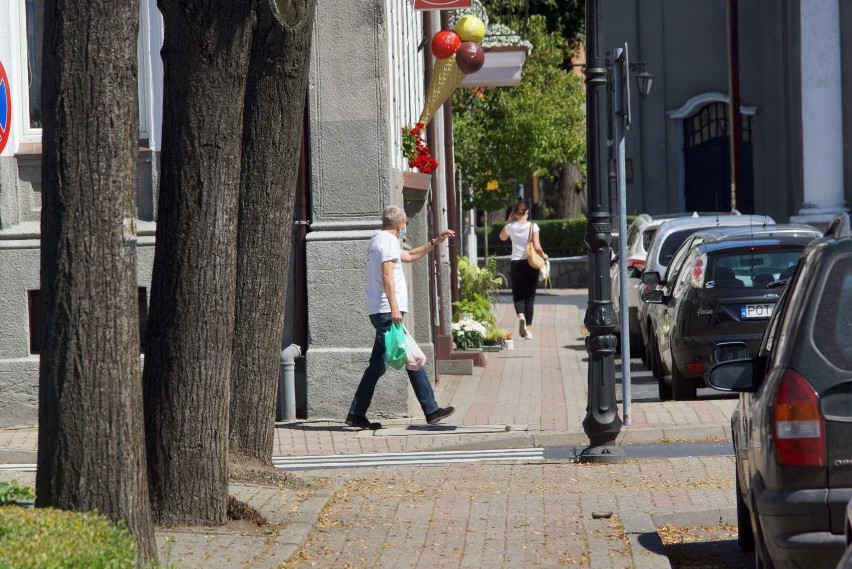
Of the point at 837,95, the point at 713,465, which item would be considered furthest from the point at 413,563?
the point at 837,95

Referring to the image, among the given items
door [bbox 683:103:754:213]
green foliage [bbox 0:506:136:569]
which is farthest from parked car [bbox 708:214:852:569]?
door [bbox 683:103:754:213]

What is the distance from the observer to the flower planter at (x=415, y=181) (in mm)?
14773

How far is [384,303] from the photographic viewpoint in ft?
39.6

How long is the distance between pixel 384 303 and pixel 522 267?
30.4 feet

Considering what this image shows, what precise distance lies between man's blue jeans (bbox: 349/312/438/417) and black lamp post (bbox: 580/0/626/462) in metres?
1.90

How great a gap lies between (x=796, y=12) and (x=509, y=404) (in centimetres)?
2187

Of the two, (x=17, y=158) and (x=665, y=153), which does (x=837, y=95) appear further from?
(x=17, y=158)

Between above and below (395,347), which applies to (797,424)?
below

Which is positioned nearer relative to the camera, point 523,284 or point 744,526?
point 744,526

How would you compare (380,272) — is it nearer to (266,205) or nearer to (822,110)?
(266,205)

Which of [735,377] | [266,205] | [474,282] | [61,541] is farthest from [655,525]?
[474,282]

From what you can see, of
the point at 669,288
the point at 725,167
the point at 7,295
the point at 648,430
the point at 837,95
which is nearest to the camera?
the point at 648,430

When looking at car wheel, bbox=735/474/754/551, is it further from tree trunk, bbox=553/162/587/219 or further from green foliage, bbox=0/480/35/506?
tree trunk, bbox=553/162/587/219

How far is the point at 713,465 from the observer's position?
994cm
